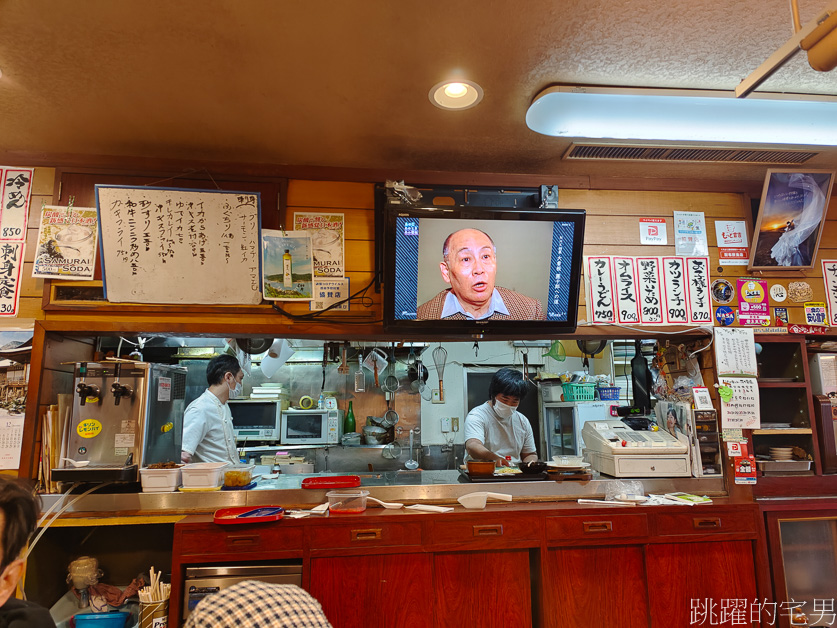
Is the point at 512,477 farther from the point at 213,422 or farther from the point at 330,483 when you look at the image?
the point at 213,422

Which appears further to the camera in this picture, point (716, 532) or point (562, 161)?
point (562, 161)

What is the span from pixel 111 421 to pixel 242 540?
1.02 meters

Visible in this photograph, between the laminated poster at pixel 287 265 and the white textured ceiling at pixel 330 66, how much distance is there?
48 cm

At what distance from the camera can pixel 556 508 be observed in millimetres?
2750

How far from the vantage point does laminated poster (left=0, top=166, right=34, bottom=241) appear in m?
2.88

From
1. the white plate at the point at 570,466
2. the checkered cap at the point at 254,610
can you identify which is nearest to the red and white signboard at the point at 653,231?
the white plate at the point at 570,466

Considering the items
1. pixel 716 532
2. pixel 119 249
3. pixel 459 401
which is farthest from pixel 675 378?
pixel 119 249

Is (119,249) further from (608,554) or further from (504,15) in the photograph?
(608,554)

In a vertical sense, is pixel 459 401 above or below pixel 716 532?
above

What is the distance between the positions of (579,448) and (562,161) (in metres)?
3.90

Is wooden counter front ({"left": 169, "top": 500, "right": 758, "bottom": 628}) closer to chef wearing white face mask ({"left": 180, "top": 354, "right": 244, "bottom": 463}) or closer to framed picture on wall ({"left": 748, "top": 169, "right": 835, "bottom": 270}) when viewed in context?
chef wearing white face mask ({"left": 180, "top": 354, "right": 244, "bottom": 463})

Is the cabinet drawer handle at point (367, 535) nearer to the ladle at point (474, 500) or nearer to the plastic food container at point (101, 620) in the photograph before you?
the ladle at point (474, 500)

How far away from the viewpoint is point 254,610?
3.51ft

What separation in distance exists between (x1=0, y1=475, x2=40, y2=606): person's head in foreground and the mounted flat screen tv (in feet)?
5.75
